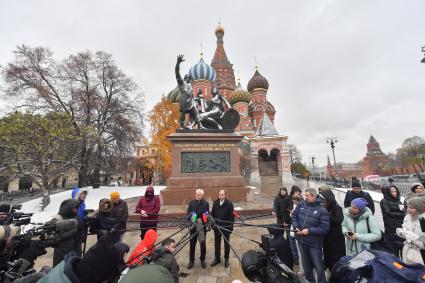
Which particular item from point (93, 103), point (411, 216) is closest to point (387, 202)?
point (411, 216)

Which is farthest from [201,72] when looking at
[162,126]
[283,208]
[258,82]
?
[283,208]

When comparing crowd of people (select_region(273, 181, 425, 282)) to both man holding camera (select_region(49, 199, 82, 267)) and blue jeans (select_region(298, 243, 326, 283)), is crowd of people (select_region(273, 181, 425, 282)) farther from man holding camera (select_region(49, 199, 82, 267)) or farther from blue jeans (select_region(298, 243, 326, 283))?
man holding camera (select_region(49, 199, 82, 267))

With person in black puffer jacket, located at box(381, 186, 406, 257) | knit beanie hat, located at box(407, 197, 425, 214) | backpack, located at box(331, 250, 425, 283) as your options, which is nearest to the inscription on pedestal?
person in black puffer jacket, located at box(381, 186, 406, 257)

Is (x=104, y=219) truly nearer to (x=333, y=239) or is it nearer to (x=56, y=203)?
(x=333, y=239)

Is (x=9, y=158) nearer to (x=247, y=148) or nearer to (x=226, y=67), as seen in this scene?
(x=247, y=148)

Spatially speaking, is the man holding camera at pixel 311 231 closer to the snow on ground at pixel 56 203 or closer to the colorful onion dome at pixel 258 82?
the snow on ground at pixel 56 203

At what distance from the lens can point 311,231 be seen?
2.97 metres

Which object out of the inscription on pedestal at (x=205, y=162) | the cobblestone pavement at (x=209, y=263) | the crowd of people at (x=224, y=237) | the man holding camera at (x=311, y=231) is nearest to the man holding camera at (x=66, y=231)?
the crowd of people at (x=224, y=237)

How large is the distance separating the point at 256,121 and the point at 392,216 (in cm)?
4090

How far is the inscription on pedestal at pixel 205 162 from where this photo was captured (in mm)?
9883

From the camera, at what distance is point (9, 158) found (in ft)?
39.2

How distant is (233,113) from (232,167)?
3.21 m

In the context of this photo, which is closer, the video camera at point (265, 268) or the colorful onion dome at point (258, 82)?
the video camera at point (265, 268)

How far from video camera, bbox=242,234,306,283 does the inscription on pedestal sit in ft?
26.2
